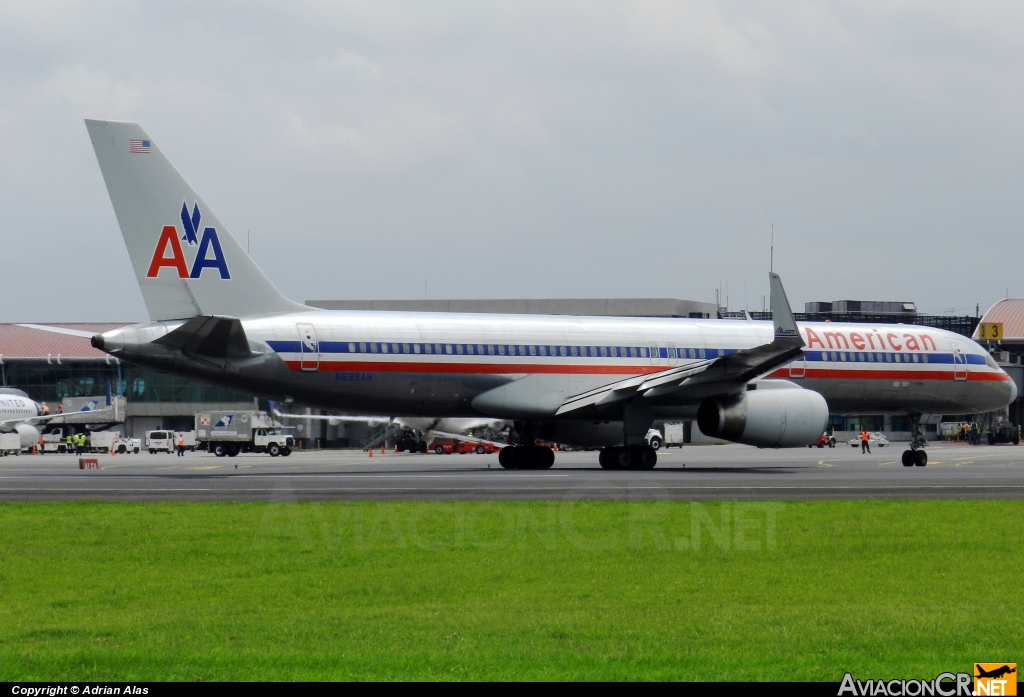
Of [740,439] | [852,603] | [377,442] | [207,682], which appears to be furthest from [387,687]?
[377,442]

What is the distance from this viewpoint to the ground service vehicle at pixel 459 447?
75000 mm

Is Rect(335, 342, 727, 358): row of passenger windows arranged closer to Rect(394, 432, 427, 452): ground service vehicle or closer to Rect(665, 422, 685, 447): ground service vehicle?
Rect(394, 432, 427, 452): ground service vehicle

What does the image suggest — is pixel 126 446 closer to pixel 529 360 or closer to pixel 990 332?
pixel 529 360

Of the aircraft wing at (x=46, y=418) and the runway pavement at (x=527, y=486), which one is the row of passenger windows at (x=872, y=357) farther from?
the aircraft wing at (x=46, y=418)

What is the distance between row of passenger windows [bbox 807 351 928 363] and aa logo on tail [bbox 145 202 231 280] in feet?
63.9

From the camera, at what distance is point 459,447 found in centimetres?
7644

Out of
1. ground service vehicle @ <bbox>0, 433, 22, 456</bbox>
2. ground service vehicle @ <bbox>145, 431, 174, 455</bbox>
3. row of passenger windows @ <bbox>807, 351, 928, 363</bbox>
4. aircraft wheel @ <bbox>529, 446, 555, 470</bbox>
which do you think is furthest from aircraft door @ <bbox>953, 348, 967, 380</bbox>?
ground service vehicle @ <bbox>0, 433, 22, 456</bbox>

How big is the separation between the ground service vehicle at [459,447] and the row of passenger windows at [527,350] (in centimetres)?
3630

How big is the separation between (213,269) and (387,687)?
87.7 ft

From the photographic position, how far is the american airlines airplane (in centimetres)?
3206

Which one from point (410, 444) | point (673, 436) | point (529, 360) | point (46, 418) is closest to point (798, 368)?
point (529, 360)

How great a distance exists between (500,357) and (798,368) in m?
10.3

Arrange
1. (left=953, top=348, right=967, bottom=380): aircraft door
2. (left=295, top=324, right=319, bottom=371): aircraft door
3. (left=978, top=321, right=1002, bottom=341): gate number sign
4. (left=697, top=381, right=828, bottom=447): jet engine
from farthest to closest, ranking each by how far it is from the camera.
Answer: (left=978, top=321, right=1002, bottom=341): gate number sign, (left=953, top=348, right=967, bottom=380): aircraft door, (left=697, top=381, right=828, bottom=447): jet engine, (left=295, top=324, right=319, bottom=371): aircraft door

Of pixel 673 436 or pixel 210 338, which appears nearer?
pixel 210 338
